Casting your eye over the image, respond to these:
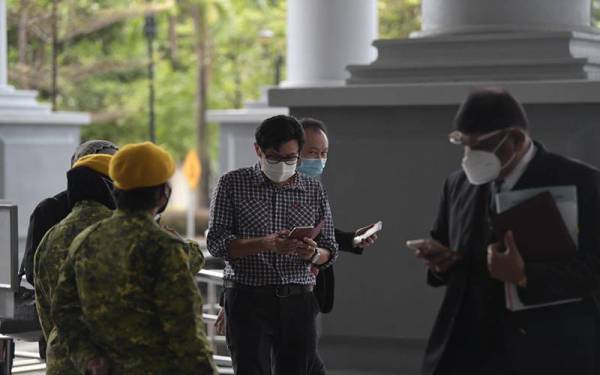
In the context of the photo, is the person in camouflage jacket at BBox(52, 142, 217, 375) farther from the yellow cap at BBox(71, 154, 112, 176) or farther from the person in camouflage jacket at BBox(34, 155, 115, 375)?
the yellow cap at BBox(71, 154, 112, 176)

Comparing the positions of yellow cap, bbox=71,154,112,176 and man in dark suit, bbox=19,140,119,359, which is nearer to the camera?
yellow cap, bbox=71,154,112,176

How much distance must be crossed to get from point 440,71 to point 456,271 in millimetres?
3775

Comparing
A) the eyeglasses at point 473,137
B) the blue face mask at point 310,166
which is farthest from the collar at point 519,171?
the blue face mask at point 310,166

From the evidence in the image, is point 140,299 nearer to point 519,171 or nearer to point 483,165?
point 483,165

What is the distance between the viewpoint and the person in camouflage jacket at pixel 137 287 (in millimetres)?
5332

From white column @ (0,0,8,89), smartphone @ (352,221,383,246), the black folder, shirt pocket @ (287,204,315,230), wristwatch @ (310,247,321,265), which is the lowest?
wristwatch @ (310,247,321,265)

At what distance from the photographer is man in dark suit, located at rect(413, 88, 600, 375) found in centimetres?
522

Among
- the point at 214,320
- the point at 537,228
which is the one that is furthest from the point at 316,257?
the point at 214,320

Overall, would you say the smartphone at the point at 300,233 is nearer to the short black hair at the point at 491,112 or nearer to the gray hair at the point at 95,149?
the gray hair at the point at 95,149

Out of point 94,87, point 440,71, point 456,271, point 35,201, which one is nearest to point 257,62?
point 94,87

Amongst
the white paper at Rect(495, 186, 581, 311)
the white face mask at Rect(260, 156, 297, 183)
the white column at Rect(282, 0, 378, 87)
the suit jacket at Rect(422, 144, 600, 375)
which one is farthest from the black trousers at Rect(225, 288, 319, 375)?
the white column at Rect(282, 0, 378, 87)

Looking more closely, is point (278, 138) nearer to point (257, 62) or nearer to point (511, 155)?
point (511, 155)

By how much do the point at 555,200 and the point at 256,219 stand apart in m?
2.03

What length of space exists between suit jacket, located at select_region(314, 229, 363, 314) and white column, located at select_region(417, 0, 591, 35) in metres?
2.17
